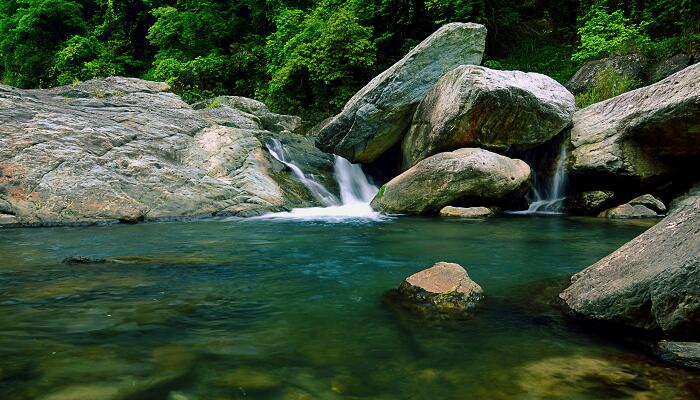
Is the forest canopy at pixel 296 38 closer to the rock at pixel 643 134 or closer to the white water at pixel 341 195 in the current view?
the white water at pixel 341 195

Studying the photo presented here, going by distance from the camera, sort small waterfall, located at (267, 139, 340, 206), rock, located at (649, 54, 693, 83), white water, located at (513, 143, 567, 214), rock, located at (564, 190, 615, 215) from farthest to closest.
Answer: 1. rock, located at (649, 54, 693, 83)
2. small waterfall, located at (267, 139, 340, 206)
3. white water, located at (513, 143, 567, 214)
4. rock, located at (564, 190, 615, 215)

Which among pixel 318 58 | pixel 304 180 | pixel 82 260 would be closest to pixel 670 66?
pixel 304 180

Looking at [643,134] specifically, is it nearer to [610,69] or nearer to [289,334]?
[610,69]

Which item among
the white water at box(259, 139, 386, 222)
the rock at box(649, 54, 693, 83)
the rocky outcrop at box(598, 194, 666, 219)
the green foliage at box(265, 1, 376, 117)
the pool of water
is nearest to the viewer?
the pool of water

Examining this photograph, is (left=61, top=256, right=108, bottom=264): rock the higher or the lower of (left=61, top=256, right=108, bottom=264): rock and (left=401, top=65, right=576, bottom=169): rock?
the lower

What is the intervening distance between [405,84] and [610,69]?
24.4ft

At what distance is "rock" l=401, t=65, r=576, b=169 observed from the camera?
36.6 ft

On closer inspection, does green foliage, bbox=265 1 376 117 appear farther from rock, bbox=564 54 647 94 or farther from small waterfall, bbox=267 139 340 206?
rock, bbox=564 54 647 94

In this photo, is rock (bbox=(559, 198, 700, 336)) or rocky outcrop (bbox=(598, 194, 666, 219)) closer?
rock (bbox=(559, 198, 700, 336))

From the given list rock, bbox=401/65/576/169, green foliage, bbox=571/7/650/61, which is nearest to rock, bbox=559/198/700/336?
rock, bbox=401/65/576/169

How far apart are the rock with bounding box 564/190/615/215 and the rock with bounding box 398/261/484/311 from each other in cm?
852

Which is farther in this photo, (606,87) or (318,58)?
(318,58)

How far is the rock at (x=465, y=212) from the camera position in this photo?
1111 cm

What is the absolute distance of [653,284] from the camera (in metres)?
3.27
